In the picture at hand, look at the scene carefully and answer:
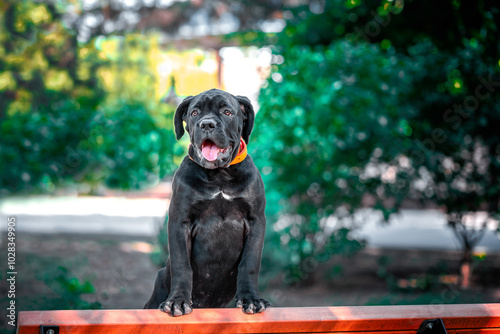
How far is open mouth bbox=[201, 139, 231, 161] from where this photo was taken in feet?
8.22

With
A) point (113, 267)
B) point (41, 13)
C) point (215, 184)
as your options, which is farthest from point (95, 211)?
point (215, 184)

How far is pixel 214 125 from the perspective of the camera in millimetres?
2465

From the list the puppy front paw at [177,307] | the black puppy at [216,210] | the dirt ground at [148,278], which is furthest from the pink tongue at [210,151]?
the dirt ground at [148,278]

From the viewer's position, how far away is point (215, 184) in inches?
103

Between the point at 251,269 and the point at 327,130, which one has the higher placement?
the point at 327,130

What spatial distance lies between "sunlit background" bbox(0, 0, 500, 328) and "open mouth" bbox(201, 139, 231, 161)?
138 inches

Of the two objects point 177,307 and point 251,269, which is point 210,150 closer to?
point 251,269

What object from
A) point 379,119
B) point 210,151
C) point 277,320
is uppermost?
point 210,151

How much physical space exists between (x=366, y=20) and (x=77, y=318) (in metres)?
6.07

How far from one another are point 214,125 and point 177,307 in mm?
906

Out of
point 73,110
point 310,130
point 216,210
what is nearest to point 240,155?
point 216,210

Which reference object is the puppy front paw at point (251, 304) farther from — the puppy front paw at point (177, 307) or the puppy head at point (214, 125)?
the puppy head at point (214, 125)

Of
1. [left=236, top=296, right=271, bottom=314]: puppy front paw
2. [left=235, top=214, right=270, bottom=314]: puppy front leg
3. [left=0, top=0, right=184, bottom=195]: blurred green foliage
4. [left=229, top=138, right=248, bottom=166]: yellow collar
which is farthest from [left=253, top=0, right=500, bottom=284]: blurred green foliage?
[left=236, top=296, right=271, bottom=314]: puppy front paw

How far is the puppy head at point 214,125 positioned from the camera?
97.8 inches
